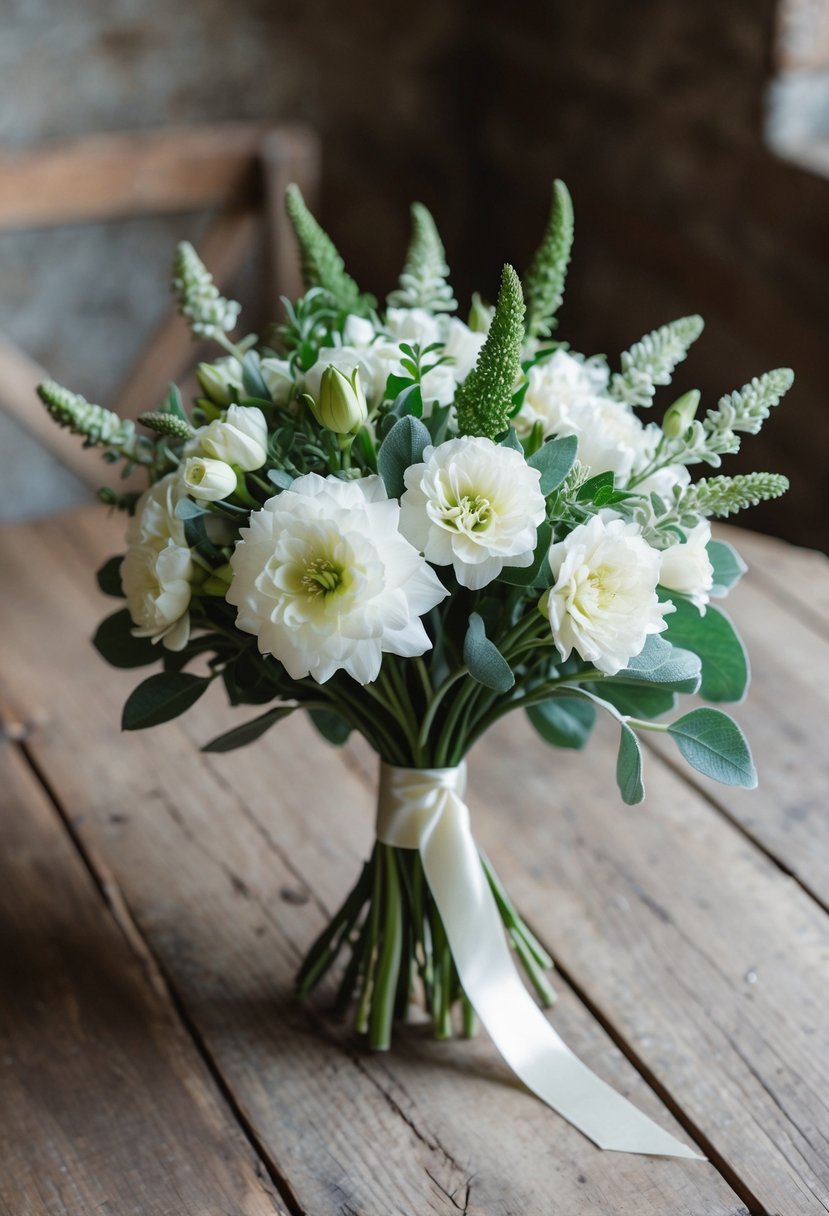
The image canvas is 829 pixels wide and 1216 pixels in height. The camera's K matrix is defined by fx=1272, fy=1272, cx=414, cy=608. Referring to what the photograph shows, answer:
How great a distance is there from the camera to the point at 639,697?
919 millimetres

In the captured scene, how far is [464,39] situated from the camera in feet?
10.7

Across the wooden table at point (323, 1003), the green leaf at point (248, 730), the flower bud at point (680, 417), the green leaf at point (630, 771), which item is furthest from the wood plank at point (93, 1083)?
the flower bud at point (680, 417)

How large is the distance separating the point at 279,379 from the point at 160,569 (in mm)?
162

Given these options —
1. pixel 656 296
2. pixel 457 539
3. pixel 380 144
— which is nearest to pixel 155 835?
pixel 457 539

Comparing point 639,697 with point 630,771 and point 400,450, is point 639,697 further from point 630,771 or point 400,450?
point 400,450

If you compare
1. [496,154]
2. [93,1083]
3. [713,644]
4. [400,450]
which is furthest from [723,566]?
[496,154]

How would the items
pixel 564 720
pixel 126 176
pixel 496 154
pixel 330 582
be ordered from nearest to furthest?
pixel 330 582
pixel 564 720
pixel 126 176
pixel 496 154

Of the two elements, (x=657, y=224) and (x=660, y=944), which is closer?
(x=660, y=944)

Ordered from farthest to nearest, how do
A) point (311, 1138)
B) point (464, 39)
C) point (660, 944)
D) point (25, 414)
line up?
point (464, 39) → point (25, 414) → point (660, 944) → point (311, 1138)

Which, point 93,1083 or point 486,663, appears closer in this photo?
point 486,663

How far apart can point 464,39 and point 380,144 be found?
0.34 metres

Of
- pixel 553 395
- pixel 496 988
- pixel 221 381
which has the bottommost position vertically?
pixel 496 988

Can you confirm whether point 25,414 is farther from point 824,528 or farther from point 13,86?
point 824,528

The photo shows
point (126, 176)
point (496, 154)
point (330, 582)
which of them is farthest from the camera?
point (496, 154)
